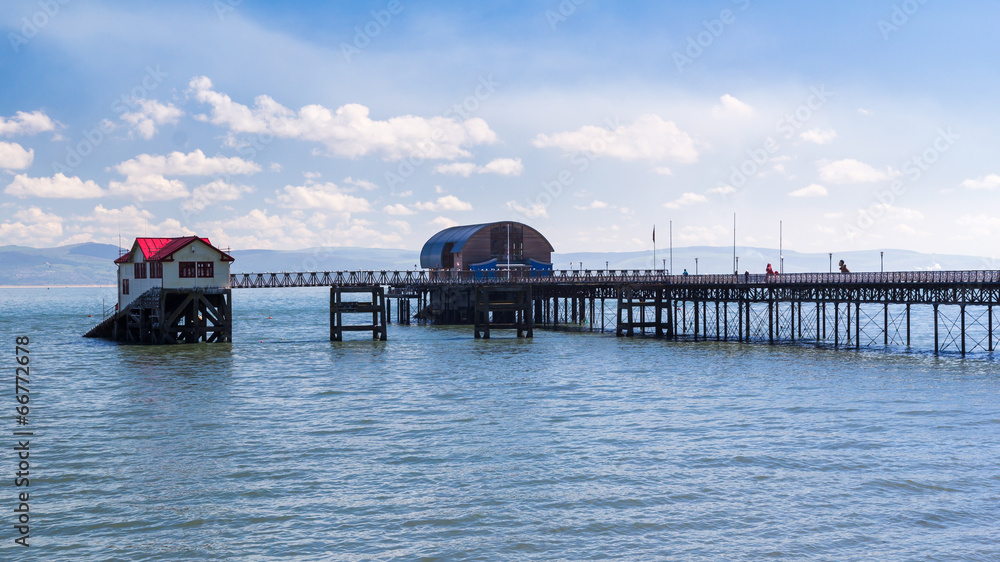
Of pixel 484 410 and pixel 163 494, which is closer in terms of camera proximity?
pixel 163 494

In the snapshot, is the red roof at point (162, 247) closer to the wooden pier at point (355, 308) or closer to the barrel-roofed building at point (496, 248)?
the wooden pier at point (355, 308)

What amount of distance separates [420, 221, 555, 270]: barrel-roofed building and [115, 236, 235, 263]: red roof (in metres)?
35.6

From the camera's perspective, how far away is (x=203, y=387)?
44.5 metres

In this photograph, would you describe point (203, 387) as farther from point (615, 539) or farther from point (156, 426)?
point (615, 539)

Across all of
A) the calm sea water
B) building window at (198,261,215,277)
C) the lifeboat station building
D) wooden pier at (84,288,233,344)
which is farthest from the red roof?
the calm sea water

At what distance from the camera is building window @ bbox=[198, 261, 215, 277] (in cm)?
6831

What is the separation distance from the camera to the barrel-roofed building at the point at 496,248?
3976 inches

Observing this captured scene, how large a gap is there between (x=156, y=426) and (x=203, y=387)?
11.3m

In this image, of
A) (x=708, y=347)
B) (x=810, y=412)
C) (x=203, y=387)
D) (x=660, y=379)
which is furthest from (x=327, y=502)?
(x=708, y=347)

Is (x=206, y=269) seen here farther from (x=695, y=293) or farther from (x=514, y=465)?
(x=514, y=465)

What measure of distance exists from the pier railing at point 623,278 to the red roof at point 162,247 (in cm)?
425

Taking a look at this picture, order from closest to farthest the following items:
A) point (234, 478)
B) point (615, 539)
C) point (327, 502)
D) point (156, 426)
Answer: point (615, 539) → point (327, 502) → point (234, 478) → point (156, 426)

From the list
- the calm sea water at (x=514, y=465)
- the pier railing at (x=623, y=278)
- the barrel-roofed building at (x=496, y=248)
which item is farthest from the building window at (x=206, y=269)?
the barrel-roofed building at (x=496, y=248)

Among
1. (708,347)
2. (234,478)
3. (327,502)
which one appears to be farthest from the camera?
(708,347)
